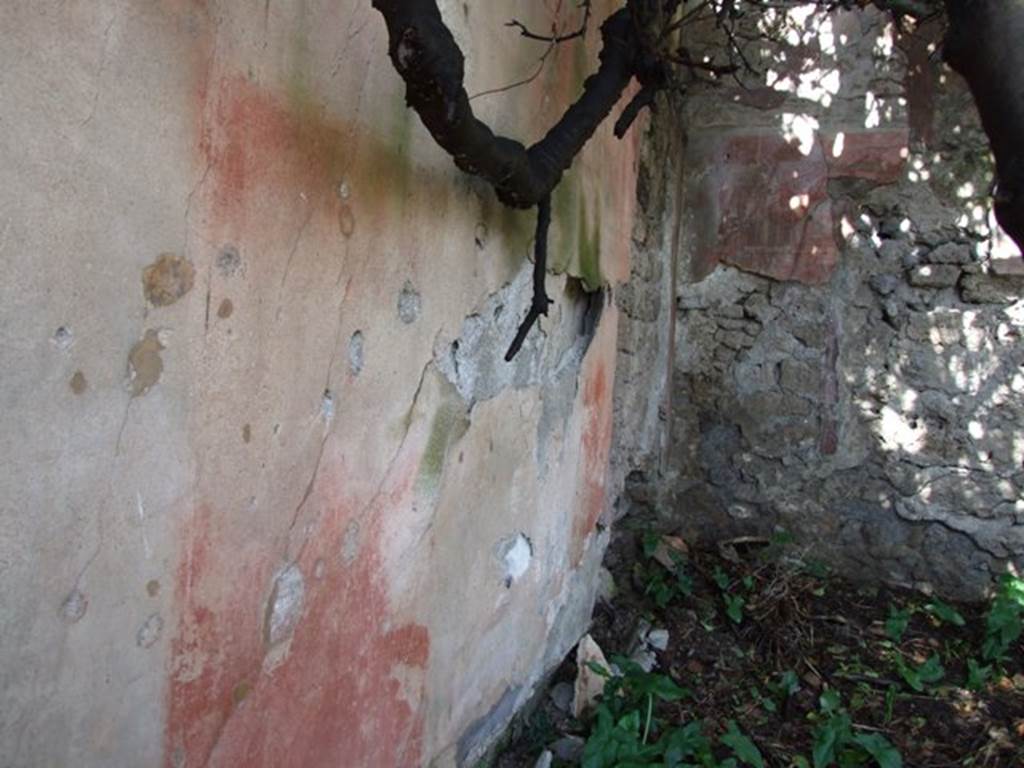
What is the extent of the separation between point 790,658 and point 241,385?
283 centimetres

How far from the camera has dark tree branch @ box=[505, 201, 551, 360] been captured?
1.80 meters

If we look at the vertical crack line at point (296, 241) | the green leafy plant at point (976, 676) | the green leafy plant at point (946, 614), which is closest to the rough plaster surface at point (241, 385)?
the vertical crack line at point (296, 241)

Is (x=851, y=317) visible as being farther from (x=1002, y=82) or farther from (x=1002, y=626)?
(x=1002, y=82)

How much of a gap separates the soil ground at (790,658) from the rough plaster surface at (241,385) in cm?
111

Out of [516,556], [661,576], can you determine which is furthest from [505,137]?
[661,576]

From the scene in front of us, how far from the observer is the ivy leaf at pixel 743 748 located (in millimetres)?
2471

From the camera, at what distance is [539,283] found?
188cm

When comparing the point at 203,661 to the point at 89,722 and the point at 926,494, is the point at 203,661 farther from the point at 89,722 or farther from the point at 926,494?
the point at 926,494

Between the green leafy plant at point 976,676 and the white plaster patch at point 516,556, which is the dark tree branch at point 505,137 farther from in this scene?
the green leafy plant at point 976,676

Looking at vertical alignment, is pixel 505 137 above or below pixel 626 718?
above

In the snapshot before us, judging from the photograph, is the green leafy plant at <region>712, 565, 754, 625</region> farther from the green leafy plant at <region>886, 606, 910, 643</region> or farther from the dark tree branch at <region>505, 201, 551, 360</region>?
the dark tree branch at <region>505, 201, 551, 360</region>

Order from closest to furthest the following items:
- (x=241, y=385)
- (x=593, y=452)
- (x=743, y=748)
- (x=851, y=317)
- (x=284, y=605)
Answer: (x=241, y=385)
(x=284, y=605)
(x=743, y=748)
(x=593, y=452)
(x=851, y=317)

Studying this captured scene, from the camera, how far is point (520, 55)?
2.00 metres

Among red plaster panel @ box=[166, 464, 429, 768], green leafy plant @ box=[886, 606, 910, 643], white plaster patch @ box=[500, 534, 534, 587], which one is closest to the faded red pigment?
white plaster patch @ box=[500, 534, 534, 587]
